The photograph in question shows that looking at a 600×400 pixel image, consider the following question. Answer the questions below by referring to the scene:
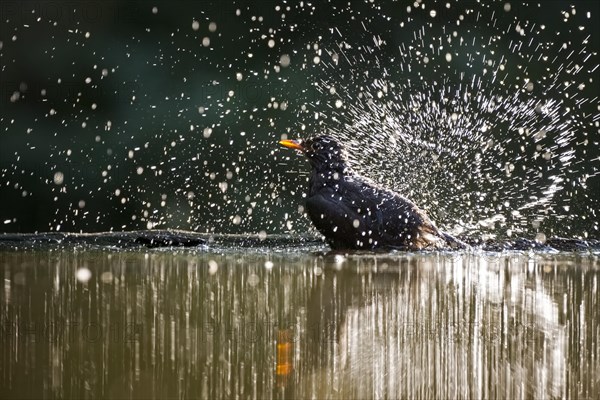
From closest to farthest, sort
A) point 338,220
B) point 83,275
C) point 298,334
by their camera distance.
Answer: point 298,334, point 83,275, point 338,220

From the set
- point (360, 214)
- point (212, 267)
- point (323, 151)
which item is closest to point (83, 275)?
point (212, 267)

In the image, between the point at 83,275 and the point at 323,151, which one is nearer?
the point at 83,275

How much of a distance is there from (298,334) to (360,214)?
10.8ft

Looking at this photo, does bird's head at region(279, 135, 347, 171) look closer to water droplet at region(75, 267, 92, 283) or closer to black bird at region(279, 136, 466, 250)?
black bird at region(279, 136, 466, 250)

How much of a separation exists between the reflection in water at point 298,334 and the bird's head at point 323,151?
7.57 feet

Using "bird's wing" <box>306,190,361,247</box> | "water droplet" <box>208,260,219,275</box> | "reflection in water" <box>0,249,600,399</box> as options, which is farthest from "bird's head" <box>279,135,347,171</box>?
"reflection in water" <box>0,249,600,399</box>

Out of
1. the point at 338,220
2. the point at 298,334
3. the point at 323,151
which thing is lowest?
the point at 298,334

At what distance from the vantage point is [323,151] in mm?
5539

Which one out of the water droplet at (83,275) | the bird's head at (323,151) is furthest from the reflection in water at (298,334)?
the bird's head at (323,151)

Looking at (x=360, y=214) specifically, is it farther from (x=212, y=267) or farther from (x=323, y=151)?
(x=212, y=267)

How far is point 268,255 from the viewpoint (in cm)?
404

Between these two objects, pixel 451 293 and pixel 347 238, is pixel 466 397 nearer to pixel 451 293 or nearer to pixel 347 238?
pixel 451 293

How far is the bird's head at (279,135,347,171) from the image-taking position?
216 inches

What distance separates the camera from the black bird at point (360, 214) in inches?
200
